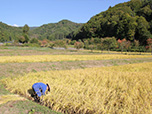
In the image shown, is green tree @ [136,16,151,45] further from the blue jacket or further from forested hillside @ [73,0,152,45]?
the blue jacket

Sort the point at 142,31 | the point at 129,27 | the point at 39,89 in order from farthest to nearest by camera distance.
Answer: the point at 129,27 → the point at 142,31 → the point at 39,89

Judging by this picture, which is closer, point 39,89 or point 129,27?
point 39,89

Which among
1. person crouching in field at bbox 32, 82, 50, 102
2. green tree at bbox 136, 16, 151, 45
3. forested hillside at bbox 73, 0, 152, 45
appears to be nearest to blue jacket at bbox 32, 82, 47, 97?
person crouching in field at bbox 32, 82, 50, 102

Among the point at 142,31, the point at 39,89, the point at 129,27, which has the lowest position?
the point at 39,89

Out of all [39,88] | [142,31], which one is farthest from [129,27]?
[39,88]

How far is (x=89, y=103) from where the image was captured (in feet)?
14.4

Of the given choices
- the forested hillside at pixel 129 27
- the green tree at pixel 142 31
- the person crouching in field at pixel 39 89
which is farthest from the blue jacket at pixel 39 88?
the forested hillside at pixel 129 27

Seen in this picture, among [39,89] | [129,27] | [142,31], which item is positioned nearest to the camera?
[39,89]

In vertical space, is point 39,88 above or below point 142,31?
below

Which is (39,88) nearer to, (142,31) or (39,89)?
(39,89)

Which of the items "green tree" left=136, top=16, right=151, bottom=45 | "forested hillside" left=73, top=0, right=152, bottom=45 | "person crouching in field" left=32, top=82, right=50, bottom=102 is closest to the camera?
"person crouching in field" left=32, top=82, right=50, bottom=102

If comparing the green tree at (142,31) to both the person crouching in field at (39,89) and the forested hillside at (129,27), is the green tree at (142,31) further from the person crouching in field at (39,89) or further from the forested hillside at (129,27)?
the person crouching in field at (39,89)

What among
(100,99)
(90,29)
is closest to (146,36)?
(90,29)

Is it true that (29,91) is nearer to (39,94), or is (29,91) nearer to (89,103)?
(39,94)
